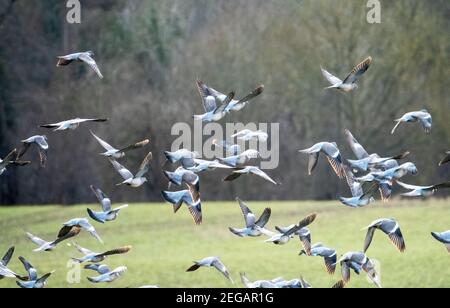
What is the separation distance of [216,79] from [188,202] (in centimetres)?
1842

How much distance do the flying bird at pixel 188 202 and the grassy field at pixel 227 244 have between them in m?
5.37

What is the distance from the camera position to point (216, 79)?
2697 centimetres

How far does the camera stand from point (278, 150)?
26.3 meters

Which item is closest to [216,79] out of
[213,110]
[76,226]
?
[213,110]

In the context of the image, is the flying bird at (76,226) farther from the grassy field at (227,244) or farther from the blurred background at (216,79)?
the blurred background at (216,79)

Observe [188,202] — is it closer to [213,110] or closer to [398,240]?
[213,110]

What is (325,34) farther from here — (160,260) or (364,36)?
(160,260)

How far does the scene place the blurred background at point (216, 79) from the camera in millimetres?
25344

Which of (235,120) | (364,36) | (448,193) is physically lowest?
(448,193)

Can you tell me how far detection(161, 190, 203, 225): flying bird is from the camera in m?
8.48

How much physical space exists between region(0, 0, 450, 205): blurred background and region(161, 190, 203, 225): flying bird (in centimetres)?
1606

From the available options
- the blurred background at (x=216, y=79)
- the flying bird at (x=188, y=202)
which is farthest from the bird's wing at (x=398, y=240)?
the blurred background at (x=216, y=79)
